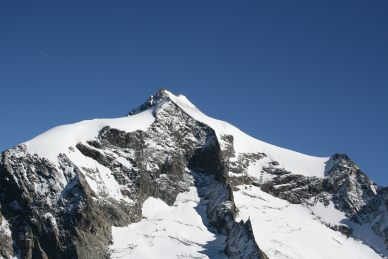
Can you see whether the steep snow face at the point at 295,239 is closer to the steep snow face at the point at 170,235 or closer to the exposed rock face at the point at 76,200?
the exposed rock face at the point at 76,200

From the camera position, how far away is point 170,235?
171625mm

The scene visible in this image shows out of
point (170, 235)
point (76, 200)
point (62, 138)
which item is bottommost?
point (170, 235)

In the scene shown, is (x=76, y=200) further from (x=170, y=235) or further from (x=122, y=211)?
(x=170, y=235)

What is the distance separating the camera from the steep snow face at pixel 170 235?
164125 millimetres

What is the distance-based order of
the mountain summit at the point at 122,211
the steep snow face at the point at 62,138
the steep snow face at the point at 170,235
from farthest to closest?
the steep snow face at the point at 62,138 < the steep snow face at the point at 170,235 < the mountain summit at the point at 122,211

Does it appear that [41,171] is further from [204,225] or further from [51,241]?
[204,225]

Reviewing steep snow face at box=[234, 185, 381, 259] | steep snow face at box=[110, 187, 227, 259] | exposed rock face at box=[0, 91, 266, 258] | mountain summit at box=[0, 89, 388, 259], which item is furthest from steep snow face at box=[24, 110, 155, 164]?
steep snow face at box=[234, 185, 381, 259]

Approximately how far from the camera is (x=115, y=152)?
19125cm

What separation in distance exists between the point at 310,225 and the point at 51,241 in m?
73.7

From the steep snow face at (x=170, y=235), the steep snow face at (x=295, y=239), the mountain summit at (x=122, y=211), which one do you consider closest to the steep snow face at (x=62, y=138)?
the mountain summit at (x=122, y=211)

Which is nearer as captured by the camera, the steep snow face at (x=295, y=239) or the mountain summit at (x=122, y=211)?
the mountain summit at (x=122, y=211)

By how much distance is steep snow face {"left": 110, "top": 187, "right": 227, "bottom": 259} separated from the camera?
164125 mm

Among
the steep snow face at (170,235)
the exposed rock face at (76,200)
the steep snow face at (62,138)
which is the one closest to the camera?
the exposed rock face at (76,200)

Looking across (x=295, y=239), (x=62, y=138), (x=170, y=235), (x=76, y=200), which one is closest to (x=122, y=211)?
(x=76, y=200)
